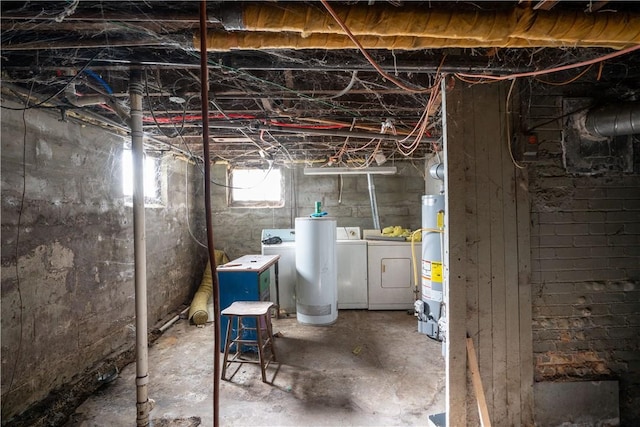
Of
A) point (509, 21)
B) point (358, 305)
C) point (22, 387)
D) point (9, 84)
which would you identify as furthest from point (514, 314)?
point (9, 84)

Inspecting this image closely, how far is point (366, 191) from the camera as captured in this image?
495cm

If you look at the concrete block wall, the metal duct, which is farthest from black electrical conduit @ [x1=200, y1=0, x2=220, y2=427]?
the metal duct

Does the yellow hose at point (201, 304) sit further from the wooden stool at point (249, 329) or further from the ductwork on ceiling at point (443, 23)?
the ductwork on ceiling at point (443, 23)

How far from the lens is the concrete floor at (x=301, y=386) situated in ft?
6.88

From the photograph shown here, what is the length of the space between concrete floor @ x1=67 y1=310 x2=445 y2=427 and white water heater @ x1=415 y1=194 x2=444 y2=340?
0.62 ft

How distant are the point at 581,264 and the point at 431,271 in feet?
5.01

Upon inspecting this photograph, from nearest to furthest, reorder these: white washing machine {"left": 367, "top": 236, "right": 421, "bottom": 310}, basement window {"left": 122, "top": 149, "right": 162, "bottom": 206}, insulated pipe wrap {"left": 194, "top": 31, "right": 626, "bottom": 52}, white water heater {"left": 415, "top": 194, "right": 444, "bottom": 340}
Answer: insulated pipe wrap {"left": 194, "top": 31, "right": 626, "bottom": 52}
white water heater {"left": 415, "top": 194, "right": 444, "bottom": 340}
basement window {"left": 122, "top": 149, "right": 162, "bottom": 206}
white washing machine {"left": 367, "top": 236, "right": 421, "bottom": 310}

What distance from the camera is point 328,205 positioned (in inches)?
195

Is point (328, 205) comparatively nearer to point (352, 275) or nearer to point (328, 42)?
point (352, 275)

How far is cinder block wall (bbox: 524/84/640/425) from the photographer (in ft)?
5.92

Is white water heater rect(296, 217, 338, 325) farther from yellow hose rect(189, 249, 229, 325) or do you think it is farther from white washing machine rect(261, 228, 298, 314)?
yellow hose rect(189, 249, 229, 325)

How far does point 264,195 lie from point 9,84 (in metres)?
3.40

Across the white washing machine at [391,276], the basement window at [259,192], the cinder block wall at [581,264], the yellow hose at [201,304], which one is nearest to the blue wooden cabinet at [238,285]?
the yellow hose at [201,304]

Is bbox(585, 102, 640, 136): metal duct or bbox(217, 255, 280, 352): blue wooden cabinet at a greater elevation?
bbox(585, 102, 640, 136): metal duct
